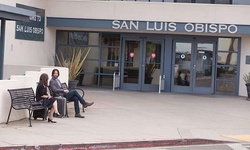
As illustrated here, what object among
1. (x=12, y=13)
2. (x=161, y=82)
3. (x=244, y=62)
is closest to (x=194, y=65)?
(x=161, y=82)

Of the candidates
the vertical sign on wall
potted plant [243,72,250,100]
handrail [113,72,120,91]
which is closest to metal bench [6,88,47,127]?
the vertical sign on wall

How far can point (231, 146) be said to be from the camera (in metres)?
10.9

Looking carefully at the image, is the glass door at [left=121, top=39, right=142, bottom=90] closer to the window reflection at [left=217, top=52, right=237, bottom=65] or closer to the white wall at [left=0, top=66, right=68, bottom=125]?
the window reflection at [left=217, top=52, right=237, bottom=65]

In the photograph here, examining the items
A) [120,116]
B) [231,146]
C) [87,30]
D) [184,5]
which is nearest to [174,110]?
[120,116]

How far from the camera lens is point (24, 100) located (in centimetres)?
1220

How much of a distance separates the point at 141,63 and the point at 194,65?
106 inches

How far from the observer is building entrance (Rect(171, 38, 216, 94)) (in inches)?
949

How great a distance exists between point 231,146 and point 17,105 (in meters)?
5.30

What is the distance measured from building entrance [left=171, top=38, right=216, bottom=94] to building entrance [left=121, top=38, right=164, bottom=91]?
87 centimetres

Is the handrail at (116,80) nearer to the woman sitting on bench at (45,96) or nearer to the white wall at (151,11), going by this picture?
the white wall at (151,11)

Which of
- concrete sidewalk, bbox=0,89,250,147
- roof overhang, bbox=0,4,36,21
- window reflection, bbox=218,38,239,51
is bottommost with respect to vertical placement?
concrete sidewalk, bbox=0,89,250,147

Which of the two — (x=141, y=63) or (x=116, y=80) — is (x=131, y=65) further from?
(x=116, y=80)

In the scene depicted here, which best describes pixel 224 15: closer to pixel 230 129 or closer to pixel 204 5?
pixel 204 5

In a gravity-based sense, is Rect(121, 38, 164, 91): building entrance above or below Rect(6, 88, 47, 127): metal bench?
above
